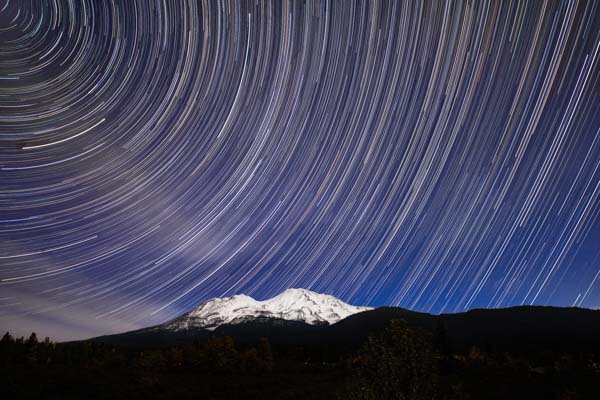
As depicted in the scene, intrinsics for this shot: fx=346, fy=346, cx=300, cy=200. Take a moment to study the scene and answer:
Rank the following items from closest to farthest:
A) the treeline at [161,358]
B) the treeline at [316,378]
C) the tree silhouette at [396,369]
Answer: the tree silhouette at [396,369] < the treeline at [316,378] < the treeline at [161,358]

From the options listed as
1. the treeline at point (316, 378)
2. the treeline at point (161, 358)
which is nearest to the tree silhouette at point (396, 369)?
the treeline at point (316, 378)

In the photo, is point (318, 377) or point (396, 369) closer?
point (396, 369)

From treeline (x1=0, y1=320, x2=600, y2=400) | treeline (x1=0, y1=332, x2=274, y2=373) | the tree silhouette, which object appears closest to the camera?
the tree silhouette

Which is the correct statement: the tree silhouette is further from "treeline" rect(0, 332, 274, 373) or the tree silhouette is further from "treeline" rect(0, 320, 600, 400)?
"treeline" rect(0, 332, 274, 373)

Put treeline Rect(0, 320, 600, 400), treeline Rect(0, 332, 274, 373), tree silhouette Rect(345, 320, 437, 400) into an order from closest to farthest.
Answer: tree silhouette Rect(345, 320, 437, 400), treeline Rect(0, 320, 600, 400), treeline Rect(0, 332, 274, 373)

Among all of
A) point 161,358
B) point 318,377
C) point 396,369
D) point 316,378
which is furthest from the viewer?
point 161,358

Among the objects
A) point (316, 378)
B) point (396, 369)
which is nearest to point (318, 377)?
point (316, 378)

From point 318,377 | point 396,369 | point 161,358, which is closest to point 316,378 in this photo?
point 318,377

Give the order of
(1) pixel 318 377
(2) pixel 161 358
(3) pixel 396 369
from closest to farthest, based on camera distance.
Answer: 1. (3) pixel 396 369
2. (1) pixel 318 377
3. (2) pixel 161 358

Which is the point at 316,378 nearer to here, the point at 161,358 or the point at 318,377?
the point at 318,377

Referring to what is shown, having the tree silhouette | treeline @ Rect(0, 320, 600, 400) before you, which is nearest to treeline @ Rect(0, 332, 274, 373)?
treeline @ Rect(0, 320, 600, 400)

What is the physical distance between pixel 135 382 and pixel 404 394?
36163 millimetres

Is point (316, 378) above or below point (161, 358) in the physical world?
below

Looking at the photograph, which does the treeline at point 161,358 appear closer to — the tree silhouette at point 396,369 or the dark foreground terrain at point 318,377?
the dark foreground terrain at point 318,377
